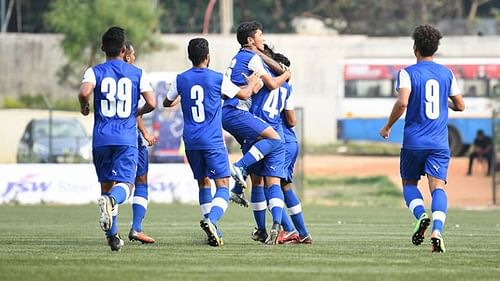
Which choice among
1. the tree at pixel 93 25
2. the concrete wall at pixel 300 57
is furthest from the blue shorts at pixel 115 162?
the tree at pixel 93 25

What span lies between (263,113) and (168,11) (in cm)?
5099

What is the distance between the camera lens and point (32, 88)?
57.2 m

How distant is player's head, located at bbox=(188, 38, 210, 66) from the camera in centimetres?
1380

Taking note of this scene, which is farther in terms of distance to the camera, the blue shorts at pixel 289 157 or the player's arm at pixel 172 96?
the blue shorts at pixel 289 157

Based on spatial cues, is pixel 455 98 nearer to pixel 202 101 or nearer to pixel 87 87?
pixel 202 101

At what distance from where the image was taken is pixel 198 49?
13828 mm

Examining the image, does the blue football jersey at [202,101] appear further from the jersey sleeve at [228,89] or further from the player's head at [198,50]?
the player's head at [198,50]

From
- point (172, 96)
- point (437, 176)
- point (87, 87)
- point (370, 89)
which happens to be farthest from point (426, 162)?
point (370, 89)

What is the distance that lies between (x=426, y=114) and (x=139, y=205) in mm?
3349

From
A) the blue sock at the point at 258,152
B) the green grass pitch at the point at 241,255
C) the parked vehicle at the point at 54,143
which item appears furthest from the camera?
the parked vehicle at the point at 54,143

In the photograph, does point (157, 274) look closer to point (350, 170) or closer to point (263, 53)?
point (263, 53)

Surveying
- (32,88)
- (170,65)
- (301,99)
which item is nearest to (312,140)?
(301,99)

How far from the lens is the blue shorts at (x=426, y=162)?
1348 cm

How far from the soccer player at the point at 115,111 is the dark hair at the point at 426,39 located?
2662 mm
